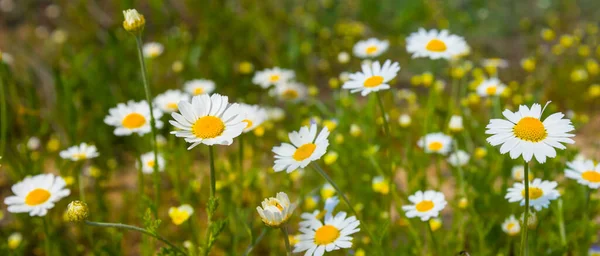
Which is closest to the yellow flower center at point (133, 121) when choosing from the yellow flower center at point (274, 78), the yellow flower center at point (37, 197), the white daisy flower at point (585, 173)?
the yellow flower center at point (37, 197)

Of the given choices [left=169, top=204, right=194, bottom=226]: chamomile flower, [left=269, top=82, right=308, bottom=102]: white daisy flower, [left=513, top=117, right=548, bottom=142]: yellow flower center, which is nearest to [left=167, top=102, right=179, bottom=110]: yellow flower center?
[left=169, top=204, right=194, bottom=226]: chamomile flower

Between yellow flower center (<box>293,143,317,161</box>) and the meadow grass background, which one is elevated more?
the meadow grass background

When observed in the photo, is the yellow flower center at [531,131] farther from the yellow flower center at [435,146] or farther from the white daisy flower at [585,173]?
the yellow flower center at [435,146]

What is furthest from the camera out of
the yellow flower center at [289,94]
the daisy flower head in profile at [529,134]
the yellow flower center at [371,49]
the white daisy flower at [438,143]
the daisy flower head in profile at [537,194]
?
the yellow flower center at [289,94]

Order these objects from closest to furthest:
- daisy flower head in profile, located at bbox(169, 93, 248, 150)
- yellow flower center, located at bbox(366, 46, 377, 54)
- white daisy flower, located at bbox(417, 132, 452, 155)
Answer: daisy flower head in profile, located at bbox(169, 93, 248, 150) < white daisy flower, located at bbox(417, 132, 452, 155) < yellow flower center, located at bbox(366, 46, 377, 54)

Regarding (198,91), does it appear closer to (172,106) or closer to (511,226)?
(172,106)

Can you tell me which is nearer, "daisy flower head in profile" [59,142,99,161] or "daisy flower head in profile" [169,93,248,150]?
"daisy flower head in profile" [169,93,248,150]

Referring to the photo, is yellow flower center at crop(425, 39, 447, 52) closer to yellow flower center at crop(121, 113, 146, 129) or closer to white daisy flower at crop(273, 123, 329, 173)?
white daisy flower at crop(273, 123, 329, 173)
